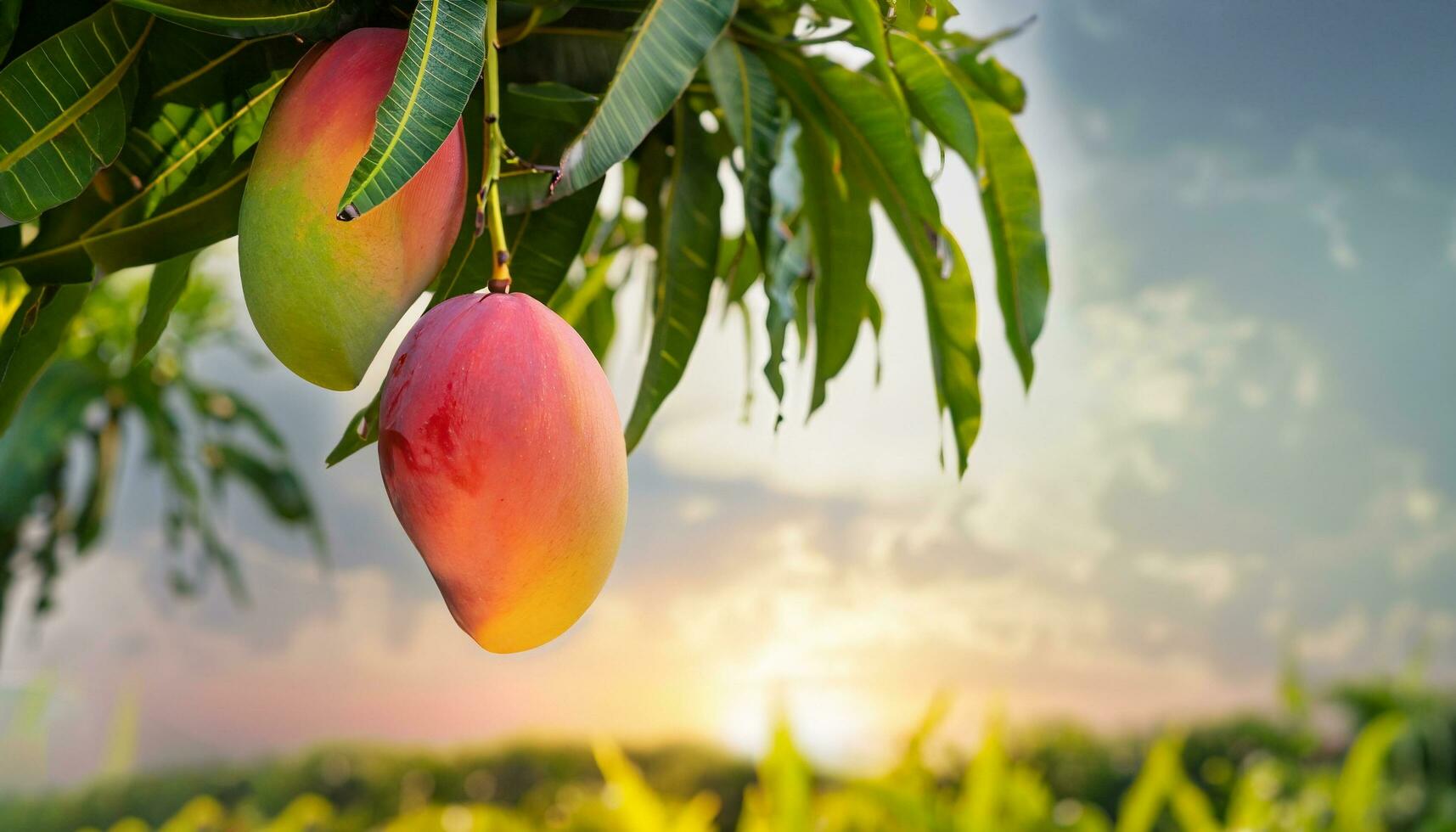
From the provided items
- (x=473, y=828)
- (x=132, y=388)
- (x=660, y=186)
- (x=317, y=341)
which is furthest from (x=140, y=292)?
(x=317, y=341)

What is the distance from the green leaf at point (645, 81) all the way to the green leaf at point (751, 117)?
116 mm

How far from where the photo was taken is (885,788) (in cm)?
101

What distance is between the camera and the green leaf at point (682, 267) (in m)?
0.41

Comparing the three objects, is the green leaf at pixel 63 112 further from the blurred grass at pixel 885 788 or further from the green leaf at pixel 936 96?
the blurred grass at pixel 885 788

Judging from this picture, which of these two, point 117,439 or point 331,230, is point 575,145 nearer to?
point 331,230

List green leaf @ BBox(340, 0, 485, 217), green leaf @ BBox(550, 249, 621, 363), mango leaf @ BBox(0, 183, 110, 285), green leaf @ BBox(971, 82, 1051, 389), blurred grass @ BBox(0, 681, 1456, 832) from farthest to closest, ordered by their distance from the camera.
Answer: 1. blurred grass @ BBox(0, 681, 1456, 832)
2. green leaf @ BBox(550, 249, 621, 363)
3. green leaf @ BBox(971, 82, 1051, 389)
4. mango leaf @ BBox(0, 183, 110, 285)
5. green leaf @ BBox(340, 0, 485, 217)

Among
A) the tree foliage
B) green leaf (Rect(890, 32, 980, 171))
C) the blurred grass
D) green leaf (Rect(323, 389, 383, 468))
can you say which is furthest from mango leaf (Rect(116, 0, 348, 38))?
the blurred grass

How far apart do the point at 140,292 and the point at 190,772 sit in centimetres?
212

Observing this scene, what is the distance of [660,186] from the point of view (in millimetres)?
462

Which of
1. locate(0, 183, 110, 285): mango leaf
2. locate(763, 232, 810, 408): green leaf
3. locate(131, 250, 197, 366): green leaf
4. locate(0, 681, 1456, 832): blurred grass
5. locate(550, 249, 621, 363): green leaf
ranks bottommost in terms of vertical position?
locate(0, 681, 1456, 832): blurred grass

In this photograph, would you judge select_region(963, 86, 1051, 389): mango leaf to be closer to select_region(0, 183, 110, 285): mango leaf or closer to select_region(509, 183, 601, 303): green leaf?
select_region(509, 183, 601, 303): green leaf

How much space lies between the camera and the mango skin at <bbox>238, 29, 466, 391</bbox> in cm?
25

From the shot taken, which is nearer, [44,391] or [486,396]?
[486,396]

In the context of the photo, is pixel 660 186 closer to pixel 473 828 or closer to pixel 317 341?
pixel 317 341
